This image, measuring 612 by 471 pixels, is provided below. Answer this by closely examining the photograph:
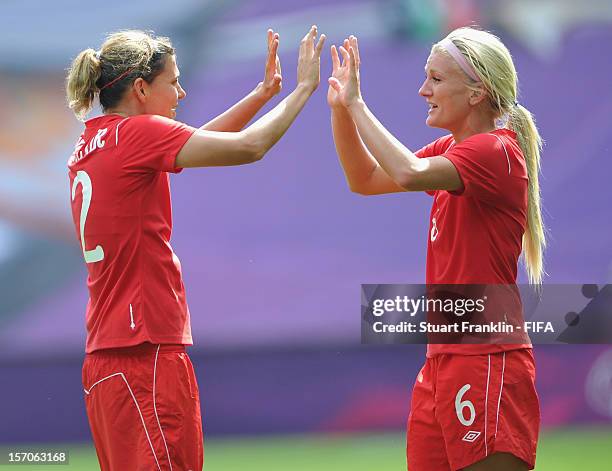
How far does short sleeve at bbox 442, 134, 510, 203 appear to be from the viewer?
2865 mm

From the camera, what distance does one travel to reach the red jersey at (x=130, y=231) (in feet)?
9.34

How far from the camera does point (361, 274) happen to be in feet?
15.9

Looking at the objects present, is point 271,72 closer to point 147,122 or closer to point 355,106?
point 355,106

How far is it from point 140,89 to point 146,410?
0.90m

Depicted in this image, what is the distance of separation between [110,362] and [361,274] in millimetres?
2130

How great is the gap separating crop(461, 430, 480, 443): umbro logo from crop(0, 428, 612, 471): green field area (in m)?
1.85

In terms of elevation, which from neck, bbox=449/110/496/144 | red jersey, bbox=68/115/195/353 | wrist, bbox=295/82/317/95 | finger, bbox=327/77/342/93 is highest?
finger, bbox=327/77/342/93

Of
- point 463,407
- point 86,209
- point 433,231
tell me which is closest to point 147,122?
point 86,209

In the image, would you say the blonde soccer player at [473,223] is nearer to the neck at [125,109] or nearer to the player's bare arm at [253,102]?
the player's bare arm at [253,102]

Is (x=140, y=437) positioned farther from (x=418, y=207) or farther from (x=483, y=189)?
(x=418, y=207)

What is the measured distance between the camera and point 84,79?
9.75 feet

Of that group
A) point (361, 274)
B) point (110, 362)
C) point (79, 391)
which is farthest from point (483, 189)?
point (79, 391)

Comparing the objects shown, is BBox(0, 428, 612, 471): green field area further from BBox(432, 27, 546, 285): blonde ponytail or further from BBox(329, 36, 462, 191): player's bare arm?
BBox(329, 36, 462, 191): player's bare arm

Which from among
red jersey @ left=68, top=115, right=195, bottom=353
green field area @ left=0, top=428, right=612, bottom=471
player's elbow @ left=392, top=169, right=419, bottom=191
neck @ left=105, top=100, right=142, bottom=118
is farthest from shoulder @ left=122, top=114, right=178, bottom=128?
green field area @ left=0, top=428, right=612, bottom=471
